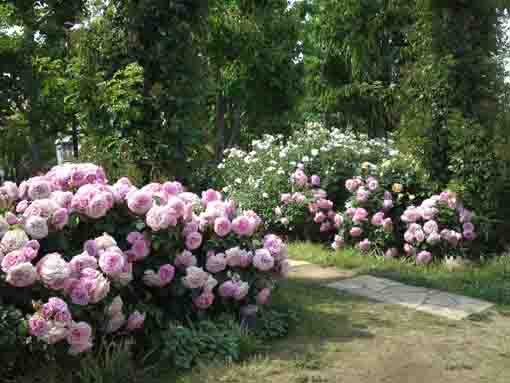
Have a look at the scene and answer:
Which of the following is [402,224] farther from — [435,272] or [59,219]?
[59,219]

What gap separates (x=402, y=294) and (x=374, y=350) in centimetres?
147

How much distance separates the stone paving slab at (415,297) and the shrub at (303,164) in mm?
2395

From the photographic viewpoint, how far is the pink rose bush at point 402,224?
19.2 ft

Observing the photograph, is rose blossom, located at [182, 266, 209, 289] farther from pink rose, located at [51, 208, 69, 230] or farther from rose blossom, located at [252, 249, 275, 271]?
pink rose, located at [51, 208, 69, 230]

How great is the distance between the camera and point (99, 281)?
2.88 meters

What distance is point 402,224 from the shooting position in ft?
21.0

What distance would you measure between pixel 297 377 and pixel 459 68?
4621 millimetres

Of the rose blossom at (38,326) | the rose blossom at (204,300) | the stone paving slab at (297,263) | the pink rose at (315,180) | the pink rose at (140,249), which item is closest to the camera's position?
the rose blossom at (38,326)

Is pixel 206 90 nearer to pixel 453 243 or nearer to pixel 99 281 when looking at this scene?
pixel 453 243

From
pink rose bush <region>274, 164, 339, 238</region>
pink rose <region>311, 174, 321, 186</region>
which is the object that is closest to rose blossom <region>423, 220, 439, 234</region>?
pink rose bush <region>274, 164, 339, 238</region>

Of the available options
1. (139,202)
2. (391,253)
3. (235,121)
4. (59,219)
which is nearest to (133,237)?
(139,202)

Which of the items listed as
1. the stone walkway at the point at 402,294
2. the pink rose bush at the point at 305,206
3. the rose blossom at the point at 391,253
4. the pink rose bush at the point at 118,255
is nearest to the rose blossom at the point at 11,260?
the pink rose bush at the point at 118,255

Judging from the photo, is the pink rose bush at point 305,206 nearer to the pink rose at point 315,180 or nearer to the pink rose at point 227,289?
the pink rose at point 315,180

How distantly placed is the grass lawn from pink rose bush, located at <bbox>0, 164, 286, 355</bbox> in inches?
19.4
